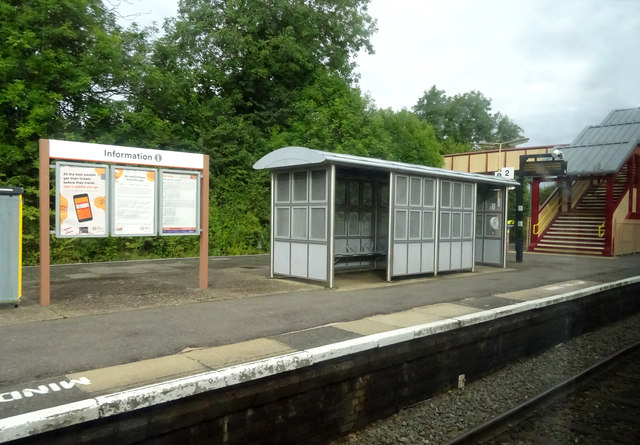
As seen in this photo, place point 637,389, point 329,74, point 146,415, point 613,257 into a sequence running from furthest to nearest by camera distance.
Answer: point 329,74 < point 613,257 < point 637,389 < point 146,415

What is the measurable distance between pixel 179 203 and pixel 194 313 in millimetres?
2672

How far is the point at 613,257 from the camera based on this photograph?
19719 millimetres

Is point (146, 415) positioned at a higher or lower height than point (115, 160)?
lower

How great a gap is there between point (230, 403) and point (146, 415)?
0.77 m

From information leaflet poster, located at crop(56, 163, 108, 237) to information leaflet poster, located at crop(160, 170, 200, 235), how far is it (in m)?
1.08

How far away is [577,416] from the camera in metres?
6.17

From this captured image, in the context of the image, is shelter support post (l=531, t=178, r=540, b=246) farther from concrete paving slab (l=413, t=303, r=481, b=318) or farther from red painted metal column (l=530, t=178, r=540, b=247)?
concrete paving slab (l=413, t=303, r=481, b=318)

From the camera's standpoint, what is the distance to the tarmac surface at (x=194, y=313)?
5.00 m

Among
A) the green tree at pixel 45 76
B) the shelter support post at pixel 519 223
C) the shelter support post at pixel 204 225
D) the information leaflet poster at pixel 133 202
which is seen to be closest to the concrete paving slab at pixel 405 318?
the shelter support post at pixel 204 225

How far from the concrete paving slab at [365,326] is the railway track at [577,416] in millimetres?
1575

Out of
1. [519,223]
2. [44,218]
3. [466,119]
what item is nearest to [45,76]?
[44,218]

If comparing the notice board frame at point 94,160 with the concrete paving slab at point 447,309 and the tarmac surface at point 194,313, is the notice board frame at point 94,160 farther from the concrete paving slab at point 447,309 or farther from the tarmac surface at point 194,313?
the concrete paving slab at point 447,309

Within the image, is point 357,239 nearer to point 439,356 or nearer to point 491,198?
point 491,198

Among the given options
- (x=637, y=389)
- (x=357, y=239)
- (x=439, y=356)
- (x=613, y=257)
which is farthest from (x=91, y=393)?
(x=613, y=257)
